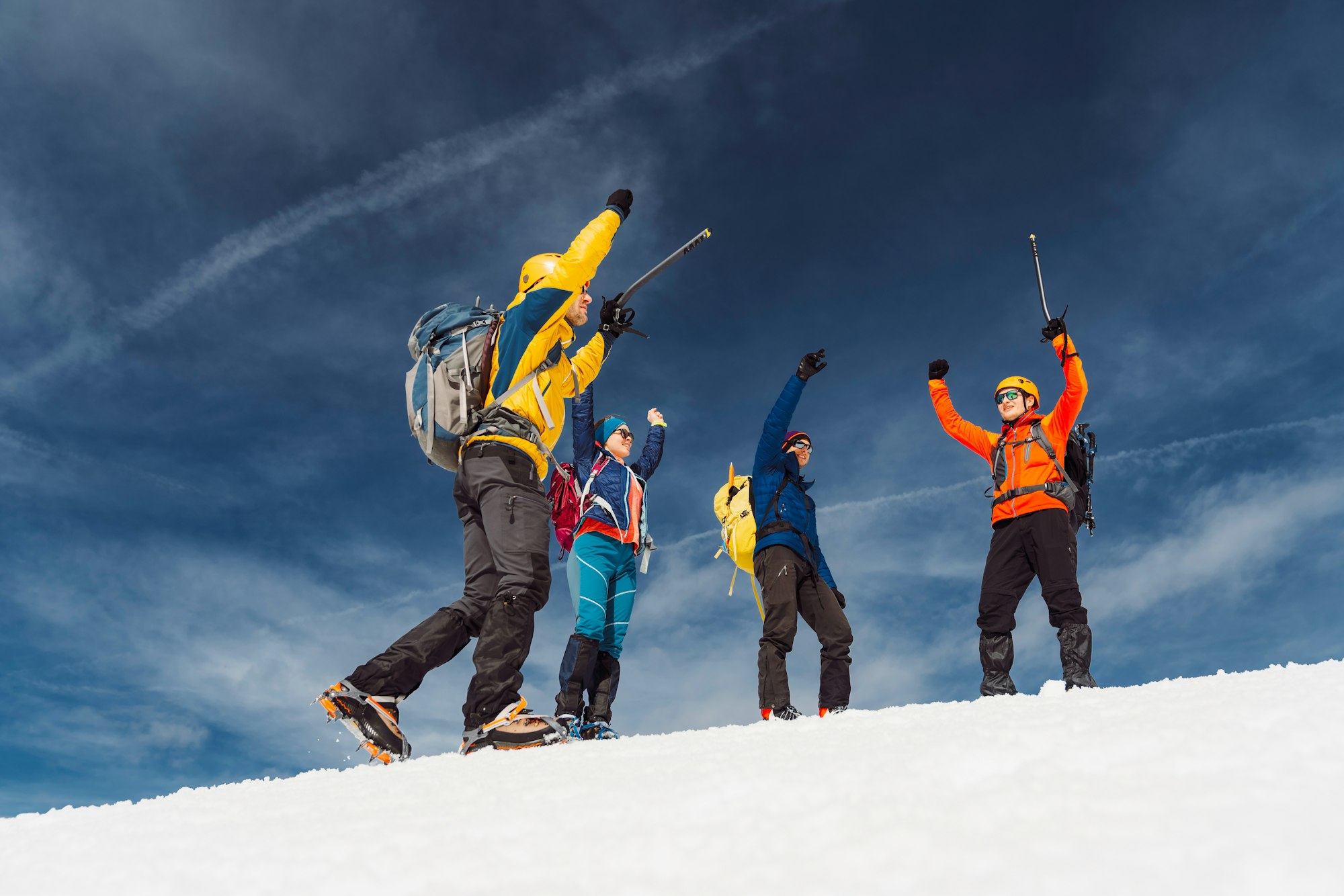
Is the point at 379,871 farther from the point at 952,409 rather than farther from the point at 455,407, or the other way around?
the point at 952,409

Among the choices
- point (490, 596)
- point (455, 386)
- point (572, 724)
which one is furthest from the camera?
point (572, 724)

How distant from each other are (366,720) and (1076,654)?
541 centimetres

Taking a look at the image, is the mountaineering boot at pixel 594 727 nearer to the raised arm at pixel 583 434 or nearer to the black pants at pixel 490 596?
the black pants at pixel 490 596

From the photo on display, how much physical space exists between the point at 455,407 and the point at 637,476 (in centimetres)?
388

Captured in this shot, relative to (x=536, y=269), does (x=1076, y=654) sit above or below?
below

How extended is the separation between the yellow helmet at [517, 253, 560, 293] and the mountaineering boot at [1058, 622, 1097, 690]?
5056 millimetres

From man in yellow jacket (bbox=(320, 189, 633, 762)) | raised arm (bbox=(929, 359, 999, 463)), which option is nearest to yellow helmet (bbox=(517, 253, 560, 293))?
man in yellow jacket (bbox=(320, 189, 633, 762))

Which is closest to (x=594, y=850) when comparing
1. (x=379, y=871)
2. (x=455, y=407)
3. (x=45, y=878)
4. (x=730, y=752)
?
(x=379, y=871)

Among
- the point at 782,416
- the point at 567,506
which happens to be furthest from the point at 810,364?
the point at 567,506

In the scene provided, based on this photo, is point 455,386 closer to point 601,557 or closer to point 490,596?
point 490,596

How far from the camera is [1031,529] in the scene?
7.08 m

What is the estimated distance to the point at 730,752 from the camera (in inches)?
141

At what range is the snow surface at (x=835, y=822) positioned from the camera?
74.6 inches

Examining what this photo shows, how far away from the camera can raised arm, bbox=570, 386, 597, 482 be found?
8867 mm
